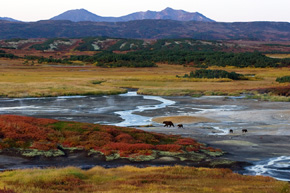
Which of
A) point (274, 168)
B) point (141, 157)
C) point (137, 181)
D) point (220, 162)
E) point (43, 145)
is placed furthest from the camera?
point (43, 145)

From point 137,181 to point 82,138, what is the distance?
40.3 feet

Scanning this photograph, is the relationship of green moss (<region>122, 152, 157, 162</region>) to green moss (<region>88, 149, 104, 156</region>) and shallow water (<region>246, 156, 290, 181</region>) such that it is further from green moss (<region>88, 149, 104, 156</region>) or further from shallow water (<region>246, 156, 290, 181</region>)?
shallow water (<region>246, 156, 290, 181</region>)

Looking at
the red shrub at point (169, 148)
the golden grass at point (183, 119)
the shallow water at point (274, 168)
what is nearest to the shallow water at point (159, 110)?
the golden grass at point (183, 119)

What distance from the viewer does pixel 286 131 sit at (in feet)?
129

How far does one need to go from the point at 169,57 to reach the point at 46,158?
143 meters

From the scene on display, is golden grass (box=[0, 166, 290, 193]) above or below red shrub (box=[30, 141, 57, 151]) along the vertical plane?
above

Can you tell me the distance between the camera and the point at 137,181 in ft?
64.6

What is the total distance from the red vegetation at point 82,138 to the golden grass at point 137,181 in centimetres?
568

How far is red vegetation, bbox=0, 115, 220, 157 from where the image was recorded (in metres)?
28.8

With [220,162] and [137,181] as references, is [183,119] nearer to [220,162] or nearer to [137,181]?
[220,162]

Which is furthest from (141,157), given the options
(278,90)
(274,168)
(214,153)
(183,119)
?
(278,90)

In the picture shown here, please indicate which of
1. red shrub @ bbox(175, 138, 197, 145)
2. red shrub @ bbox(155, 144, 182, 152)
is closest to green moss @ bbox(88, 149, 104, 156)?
red shrub @ bbox(155, 144, 182, 152)

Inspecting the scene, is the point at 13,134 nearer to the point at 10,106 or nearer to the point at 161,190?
the point at 161,190

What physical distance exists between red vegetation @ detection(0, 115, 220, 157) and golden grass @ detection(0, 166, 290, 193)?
18.6 feet
